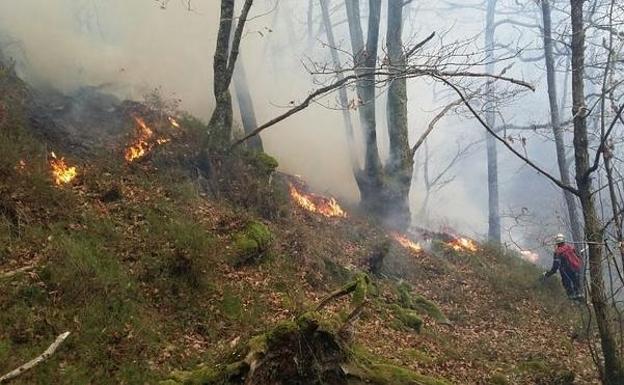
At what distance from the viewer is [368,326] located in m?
8.34

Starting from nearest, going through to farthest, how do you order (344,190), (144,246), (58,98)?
(144,246) → (58,98) → (344,190)

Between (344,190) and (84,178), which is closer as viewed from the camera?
(84,178)

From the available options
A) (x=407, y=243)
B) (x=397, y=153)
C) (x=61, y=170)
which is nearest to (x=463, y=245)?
(x=407, y=243)

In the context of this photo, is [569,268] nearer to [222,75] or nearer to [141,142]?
[222,75]

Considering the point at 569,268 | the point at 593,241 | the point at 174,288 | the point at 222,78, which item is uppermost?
the point at 222,78

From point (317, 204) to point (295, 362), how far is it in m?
10.1

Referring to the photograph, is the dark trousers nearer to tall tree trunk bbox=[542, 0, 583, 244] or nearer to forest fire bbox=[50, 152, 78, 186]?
tall tree trunk bbox=[542, 0, 583, 244]

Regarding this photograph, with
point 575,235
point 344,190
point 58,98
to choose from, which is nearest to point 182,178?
point 58,98

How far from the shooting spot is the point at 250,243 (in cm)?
891

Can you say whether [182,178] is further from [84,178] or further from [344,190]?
[344,190]

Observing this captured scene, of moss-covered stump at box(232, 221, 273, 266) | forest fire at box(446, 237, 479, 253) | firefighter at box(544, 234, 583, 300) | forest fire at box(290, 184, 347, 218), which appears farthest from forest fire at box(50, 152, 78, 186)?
forest fire at box(446, 237, 479, 253)

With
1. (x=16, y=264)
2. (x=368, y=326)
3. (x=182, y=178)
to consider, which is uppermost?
(x=182, y=178)

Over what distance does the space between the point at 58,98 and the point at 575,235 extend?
14106 millimetres

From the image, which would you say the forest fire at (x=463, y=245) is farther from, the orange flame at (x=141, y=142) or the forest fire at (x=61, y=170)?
the forest fire at (x=61, y=170)
